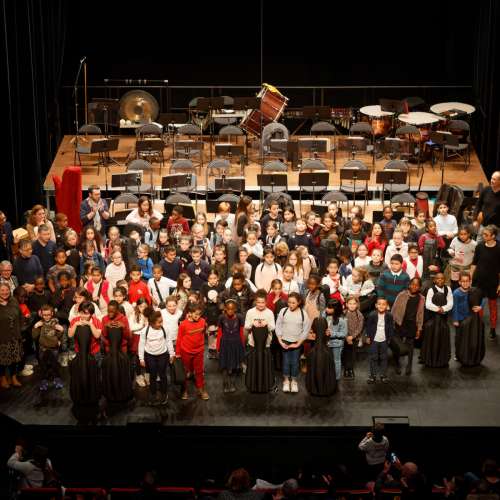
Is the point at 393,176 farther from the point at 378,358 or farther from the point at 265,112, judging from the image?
the point at 378,358

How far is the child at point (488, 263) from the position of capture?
11.7 m

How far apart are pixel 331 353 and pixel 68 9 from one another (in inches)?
430

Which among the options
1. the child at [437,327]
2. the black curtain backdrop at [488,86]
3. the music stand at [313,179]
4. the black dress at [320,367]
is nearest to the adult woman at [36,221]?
the black dress at [320,367]

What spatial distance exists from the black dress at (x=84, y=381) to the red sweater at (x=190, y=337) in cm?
89

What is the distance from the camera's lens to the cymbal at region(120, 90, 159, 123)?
1839 cm

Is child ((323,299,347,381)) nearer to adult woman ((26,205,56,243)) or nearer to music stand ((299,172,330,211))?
adult woman ((26,205,56,243))

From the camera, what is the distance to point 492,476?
8664 millimetres

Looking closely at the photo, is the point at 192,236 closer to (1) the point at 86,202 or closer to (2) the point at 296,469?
(1) the point at 86,202

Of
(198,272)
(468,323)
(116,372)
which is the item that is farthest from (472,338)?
(116,372)

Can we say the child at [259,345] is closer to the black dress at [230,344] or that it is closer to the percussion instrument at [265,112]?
the black dress at [230,344]

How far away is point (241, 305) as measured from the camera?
36.9 ft

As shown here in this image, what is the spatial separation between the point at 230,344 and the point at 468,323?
8.44ft

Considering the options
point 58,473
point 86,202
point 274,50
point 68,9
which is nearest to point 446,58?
point 274,50

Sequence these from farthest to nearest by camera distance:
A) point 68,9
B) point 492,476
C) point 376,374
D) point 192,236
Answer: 1. point 68,9
2. point 192,236
3. point 376,374
4. point 492,476
